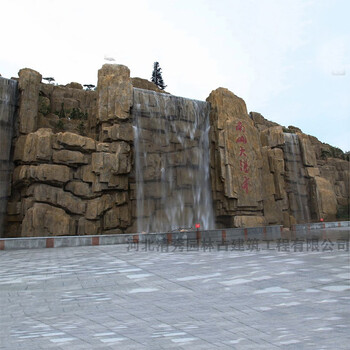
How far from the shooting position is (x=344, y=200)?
1132 inches

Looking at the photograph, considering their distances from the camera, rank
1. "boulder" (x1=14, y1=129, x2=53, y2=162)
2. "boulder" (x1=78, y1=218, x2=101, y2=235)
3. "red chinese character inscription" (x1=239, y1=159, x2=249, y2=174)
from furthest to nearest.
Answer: "red chinese character inscription" (x1=239, y1=159, x2=249, y2=174) < "boulder" (x1=78, y1=218, x2=101, y2=235) < "boulder" (x1=14, y1=129, x2=53, y2=162)

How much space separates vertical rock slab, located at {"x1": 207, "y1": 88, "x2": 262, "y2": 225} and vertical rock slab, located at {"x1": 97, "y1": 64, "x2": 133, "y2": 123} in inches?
221

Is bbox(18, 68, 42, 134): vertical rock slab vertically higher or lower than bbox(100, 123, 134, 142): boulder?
higher

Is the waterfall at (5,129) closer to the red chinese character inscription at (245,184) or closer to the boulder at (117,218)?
the boulder at (117,218)

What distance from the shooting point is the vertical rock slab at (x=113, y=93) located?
17.4 metres

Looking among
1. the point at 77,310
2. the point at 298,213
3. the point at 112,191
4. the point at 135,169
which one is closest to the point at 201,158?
the point at 135,169

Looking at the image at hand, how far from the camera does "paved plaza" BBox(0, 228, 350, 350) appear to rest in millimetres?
2695

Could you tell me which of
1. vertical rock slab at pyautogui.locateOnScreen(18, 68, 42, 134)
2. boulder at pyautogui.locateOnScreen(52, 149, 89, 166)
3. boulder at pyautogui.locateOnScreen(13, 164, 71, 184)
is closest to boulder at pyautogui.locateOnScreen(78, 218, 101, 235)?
boulder at pyautogui.locateOnScreen(13, 164, 71, 184)

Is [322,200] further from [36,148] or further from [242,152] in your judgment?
[36,148]

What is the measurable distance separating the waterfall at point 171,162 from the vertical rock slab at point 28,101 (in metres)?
4.99

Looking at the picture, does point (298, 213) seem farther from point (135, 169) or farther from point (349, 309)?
point (349, 309)

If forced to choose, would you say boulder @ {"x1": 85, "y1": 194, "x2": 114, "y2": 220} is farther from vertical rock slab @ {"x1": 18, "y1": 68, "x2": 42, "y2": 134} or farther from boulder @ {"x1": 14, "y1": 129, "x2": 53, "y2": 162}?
vertical rock slab @ {"x1": 18, "y1": 68, "x2": 42, "y2": 134}

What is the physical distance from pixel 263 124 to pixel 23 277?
29859 millimetres

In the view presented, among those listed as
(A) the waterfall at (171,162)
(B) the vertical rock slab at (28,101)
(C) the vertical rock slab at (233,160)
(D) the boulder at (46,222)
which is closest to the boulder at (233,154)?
(C) the vertical rock slab at (233,160)
